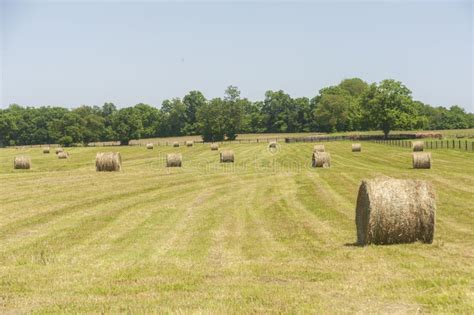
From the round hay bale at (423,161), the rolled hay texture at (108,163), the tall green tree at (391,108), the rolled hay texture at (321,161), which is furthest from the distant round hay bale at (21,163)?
the tall green tree at (391,108)

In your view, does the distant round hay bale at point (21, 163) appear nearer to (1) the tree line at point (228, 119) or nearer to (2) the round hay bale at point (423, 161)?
(2) the round hay bale at point (423, 161)

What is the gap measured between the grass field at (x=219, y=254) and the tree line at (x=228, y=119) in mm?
87191

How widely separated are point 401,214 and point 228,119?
142432 millimetres

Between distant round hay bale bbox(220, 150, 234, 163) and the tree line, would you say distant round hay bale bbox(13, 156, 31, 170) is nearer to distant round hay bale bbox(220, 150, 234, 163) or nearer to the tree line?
distant round hay bale bbox(220, 150, 234, 163)

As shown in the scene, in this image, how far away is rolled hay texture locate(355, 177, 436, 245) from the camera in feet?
47.4

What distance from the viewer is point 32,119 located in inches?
7259

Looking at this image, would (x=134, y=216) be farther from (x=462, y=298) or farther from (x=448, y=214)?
(x=462, y=298)

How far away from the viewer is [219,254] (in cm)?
1470

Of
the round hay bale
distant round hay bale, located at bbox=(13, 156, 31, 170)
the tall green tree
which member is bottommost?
the round hay bale

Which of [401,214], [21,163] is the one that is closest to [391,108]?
[21,163]

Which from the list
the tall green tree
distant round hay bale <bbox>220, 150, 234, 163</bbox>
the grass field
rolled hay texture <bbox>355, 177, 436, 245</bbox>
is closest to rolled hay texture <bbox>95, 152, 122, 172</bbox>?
the grass field

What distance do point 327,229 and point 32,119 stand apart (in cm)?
18010

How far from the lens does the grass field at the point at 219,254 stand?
32.0ft

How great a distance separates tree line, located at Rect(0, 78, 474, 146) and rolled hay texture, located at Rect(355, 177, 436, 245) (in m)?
98.1
